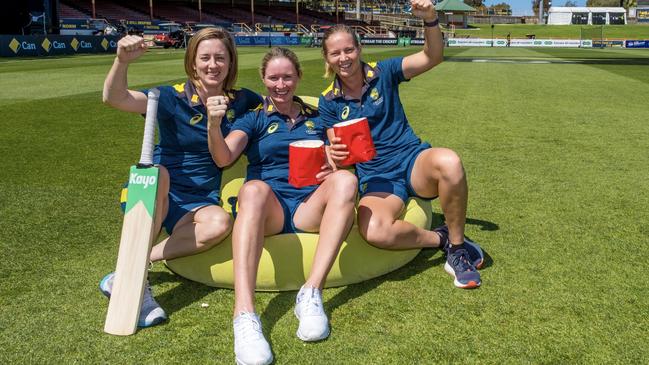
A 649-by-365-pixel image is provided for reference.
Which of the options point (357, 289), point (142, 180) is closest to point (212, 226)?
point (142, 180)

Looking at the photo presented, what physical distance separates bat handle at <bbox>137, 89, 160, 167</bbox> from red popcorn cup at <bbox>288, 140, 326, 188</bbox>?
71 centimetres

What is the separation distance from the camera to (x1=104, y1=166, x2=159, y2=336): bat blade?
9.11 feet

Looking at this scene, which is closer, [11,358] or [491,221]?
[11,358]

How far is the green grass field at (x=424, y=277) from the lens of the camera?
2.59 metres

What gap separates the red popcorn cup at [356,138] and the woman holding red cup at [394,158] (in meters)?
0.03

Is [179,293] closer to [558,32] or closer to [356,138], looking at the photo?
[356,138]

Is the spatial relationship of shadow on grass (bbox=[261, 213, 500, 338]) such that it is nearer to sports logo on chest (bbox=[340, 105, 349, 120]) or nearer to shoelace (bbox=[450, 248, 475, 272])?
shoelace (bbox=[450, 248, 475, 272])

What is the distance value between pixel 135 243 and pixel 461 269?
1.74 metres

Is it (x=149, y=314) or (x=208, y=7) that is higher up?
(x=208, y=7)

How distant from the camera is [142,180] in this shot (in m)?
2.89

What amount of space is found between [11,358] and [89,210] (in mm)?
2267

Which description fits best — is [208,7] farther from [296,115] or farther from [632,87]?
[296,115]

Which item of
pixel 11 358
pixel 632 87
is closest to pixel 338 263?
pixel 11 358

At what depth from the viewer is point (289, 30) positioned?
5259cm
